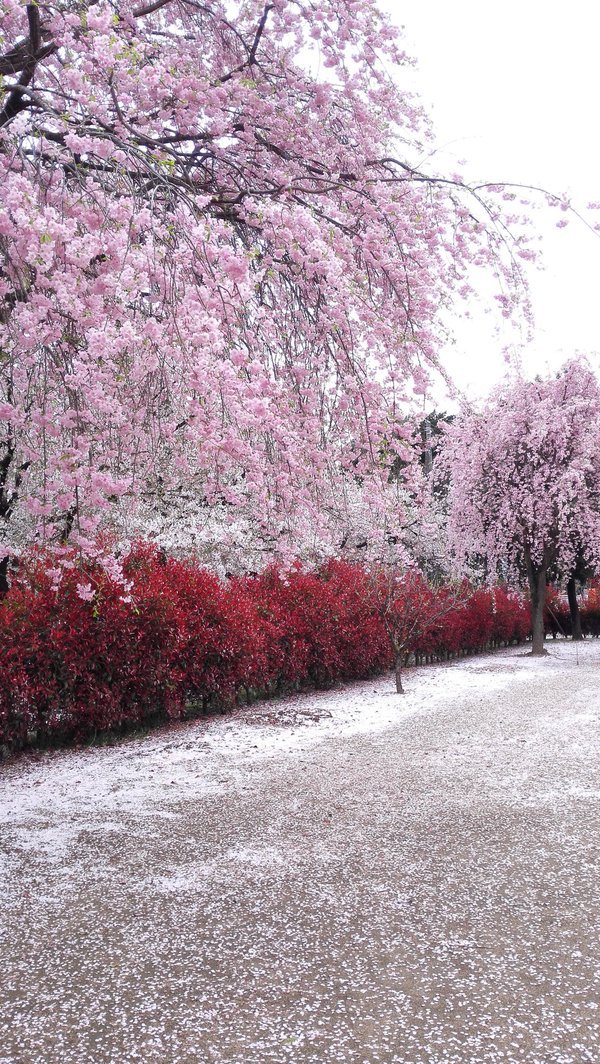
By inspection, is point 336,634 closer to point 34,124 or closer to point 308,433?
point 308,433

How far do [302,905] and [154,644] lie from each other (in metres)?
4.41

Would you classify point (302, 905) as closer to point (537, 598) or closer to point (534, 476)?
point (534, 476)

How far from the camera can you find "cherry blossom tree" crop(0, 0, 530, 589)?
10.8 ft

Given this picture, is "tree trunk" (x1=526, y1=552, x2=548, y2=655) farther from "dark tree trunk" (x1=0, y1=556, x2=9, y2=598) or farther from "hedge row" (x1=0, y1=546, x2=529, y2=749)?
"dark tree trunk" (x1=0, y1=556, x2=9, y2=598)

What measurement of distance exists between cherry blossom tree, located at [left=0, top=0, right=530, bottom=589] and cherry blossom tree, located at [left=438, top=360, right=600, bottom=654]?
11795 mm

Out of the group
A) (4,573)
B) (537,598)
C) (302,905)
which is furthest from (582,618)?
(302,905)

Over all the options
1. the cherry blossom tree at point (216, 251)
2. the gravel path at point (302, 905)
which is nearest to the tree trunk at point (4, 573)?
the gravel path at point (302, 905)

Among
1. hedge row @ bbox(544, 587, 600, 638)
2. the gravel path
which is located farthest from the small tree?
hedge row @ bbox(544, 587, 600, 638)

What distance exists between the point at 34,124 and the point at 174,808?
4284 mm

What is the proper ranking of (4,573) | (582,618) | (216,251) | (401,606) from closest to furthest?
1. (216,251)
2. (4,573)
3. (401,606)
4. (582,618)

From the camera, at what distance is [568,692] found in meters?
10.5

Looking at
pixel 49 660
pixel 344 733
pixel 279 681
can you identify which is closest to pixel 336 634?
pixel 279 681

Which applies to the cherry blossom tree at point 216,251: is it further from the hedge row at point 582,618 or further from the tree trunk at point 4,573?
the hedge row at point 582,618

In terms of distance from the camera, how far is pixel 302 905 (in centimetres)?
354
